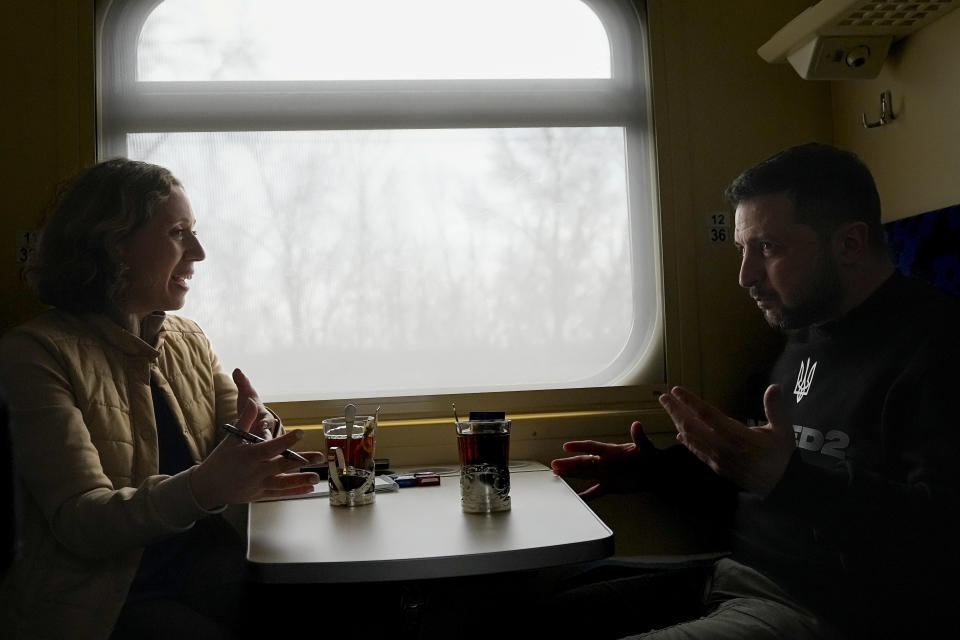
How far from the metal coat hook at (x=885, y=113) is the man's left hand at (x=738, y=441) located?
2.46 feet

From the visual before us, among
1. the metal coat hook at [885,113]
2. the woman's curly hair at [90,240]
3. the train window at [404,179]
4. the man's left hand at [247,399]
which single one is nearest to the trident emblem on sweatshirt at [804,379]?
the metal coat hook at [885,113]

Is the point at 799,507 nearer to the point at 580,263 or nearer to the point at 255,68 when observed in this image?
the point at 580,263

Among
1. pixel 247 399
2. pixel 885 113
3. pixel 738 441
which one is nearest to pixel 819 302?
pixel 738 441

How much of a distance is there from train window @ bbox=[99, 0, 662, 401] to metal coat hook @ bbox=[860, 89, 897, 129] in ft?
1.64

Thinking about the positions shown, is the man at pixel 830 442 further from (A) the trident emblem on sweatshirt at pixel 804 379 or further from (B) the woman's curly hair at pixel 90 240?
(B) the woman's curly hair at pixel 90 240

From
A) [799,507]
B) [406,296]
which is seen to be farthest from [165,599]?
[799,507]

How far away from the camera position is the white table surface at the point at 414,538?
100 centimetres

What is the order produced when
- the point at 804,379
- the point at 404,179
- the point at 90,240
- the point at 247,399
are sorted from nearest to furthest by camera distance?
the point at 804,379, the point at 90,240, the point at 247,399, the point at 404,179

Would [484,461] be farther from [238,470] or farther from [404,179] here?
[404,179]

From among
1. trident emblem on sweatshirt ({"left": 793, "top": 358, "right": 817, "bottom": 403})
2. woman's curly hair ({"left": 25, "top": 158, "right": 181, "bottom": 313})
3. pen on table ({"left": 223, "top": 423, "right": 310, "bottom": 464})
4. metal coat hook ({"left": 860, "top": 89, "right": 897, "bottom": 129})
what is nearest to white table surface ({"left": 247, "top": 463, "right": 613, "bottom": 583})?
pen on table ({"left": 223, "top": 423, "right": 310, "bottom": 464})

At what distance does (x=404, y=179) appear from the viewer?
184 cm

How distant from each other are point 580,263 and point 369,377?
569 mm

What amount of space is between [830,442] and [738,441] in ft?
0.46

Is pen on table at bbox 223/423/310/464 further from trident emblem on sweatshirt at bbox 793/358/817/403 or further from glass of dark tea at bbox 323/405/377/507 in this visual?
trident emblem on sweatshirt at bbox 793/358/817/403
